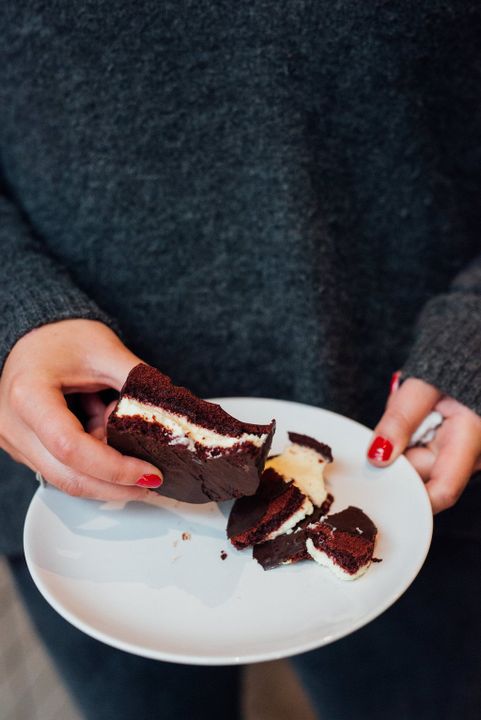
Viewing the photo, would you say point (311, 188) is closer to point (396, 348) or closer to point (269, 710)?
point (396, 348)

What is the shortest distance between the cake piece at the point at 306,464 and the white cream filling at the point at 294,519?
0.08 feet

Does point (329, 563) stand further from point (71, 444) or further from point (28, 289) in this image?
point (28, 289)

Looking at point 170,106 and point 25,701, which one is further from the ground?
point 170,106

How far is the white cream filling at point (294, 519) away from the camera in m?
1.09

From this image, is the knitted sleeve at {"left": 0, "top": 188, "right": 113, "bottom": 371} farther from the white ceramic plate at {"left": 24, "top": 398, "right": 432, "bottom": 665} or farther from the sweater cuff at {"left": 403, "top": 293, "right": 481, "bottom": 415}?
the sweater cuff at {"left": 403, "top": 293, "right": 481, "bottom": 415}

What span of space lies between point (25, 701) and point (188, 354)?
0.77 metres

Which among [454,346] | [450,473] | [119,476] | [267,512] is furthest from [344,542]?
[454,346]

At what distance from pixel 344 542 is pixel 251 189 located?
0.74 m

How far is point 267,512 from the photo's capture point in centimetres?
112

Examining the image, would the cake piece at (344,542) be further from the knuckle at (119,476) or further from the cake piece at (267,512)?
the knuckle at (119,476)

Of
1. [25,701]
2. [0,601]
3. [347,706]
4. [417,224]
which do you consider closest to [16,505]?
[0,601]

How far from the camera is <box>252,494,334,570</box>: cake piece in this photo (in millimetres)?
1049

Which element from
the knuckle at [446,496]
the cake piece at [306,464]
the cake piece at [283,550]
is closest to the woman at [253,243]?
the knuckle at [446,496]

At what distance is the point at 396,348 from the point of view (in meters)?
1.57
